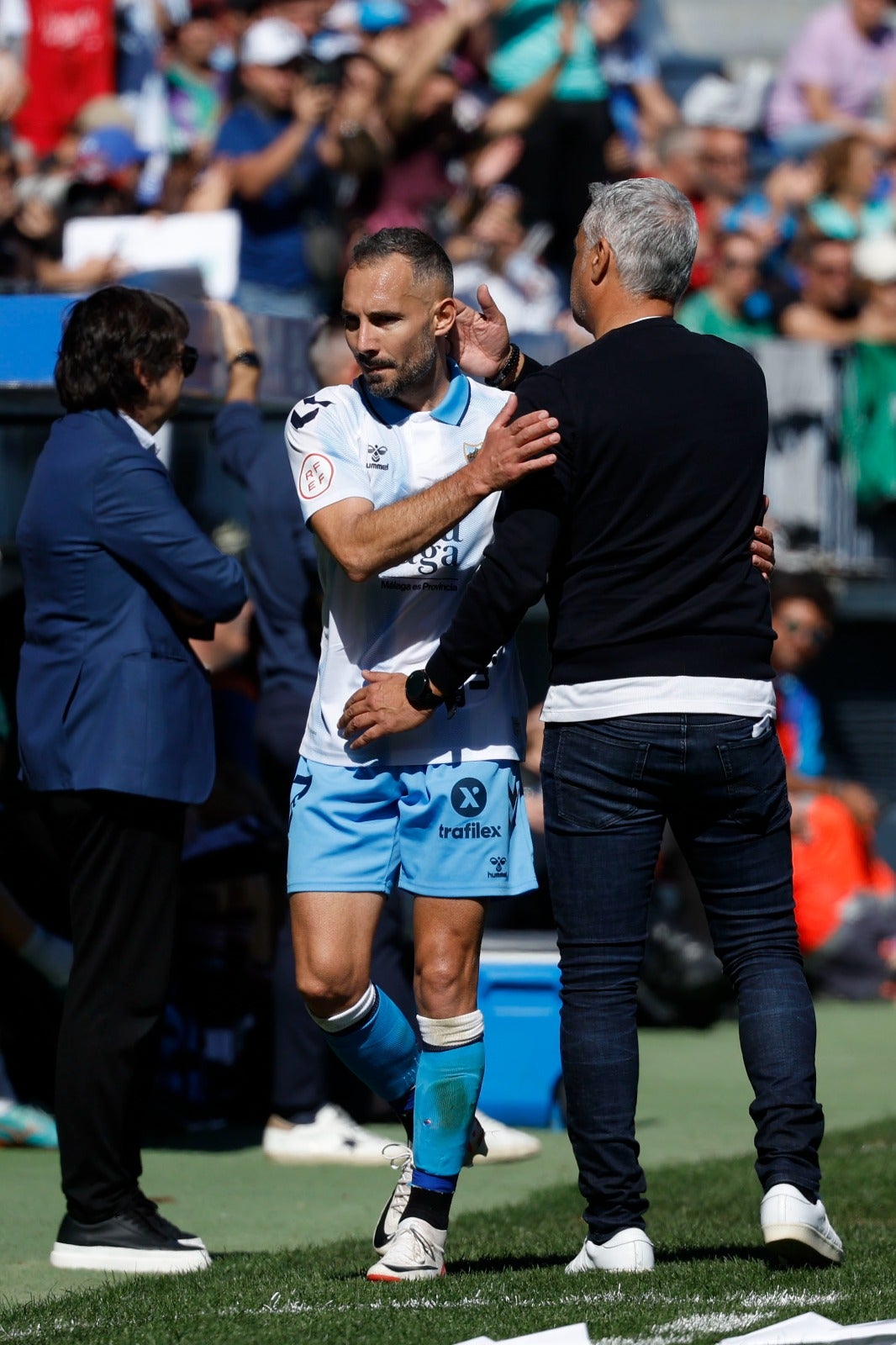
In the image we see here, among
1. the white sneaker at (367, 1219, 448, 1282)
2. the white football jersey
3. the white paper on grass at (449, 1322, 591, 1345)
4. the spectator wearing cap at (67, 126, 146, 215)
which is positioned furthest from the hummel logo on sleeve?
the spectator wearing cap at (67, 126, 146, 215)

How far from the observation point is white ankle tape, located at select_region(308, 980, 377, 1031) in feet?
14.5

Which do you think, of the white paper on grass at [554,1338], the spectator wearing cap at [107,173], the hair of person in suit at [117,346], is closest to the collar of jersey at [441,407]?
the hair of person in suit at [117,346]

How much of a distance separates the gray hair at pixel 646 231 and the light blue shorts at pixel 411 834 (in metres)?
1.06

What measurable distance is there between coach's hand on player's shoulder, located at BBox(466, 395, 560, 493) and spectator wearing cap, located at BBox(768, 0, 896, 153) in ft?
39.2

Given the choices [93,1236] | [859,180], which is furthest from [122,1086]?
[859,180]

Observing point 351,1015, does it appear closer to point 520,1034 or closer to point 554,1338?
point 554,1338

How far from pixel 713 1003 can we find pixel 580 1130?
5.12 m

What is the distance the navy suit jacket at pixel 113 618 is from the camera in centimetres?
468

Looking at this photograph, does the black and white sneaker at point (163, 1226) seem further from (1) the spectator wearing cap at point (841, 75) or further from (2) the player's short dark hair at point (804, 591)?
(1) the spectator wearing cap at point (841, 75)

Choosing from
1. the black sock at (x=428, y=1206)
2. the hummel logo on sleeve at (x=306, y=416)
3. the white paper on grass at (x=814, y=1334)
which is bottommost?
the black sock at (x=428, y=1206)

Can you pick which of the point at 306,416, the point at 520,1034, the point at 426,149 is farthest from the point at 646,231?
the point at 426,149

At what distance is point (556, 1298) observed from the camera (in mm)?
3879

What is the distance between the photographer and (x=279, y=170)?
10.6 m

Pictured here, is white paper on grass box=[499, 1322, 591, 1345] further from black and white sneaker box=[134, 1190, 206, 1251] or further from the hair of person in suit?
the hair of person in suit
